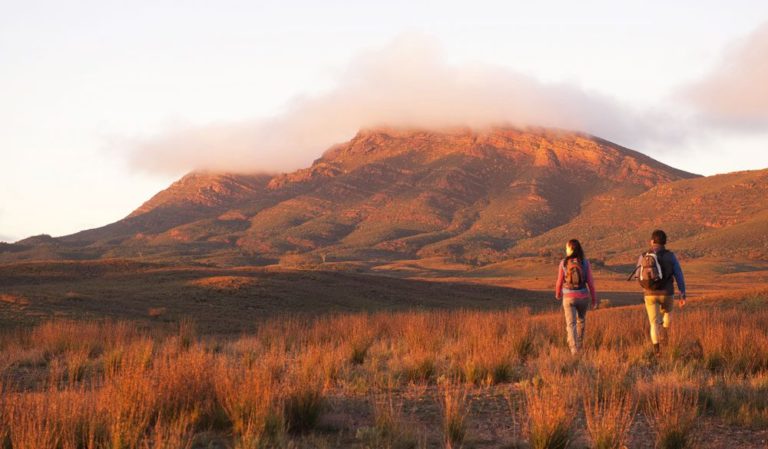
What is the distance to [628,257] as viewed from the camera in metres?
108

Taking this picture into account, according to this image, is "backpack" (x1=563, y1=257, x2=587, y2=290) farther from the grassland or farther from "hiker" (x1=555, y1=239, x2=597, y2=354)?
the grassland

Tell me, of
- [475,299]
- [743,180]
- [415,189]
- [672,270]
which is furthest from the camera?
[415,189]

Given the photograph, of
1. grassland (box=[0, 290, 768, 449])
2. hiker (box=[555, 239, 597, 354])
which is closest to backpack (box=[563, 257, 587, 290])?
hiker (box=[555, 239, 597, 354])

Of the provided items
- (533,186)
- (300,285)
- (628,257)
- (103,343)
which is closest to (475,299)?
(300,285)

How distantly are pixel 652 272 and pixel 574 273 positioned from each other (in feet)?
3.99

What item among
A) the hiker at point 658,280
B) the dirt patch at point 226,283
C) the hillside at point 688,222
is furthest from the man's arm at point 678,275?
the hillside at point 688,222

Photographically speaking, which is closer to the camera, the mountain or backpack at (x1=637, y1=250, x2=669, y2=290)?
backpack at (x1=637, y1=250, x2=669, y2=290)

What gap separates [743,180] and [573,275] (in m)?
140

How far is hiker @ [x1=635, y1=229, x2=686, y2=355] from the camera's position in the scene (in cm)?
1168

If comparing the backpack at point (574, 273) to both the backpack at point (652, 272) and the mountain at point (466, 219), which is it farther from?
the mountain at point (466, 219)

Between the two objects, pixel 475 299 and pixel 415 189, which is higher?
pixel 415 189

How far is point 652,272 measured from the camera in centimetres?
1164

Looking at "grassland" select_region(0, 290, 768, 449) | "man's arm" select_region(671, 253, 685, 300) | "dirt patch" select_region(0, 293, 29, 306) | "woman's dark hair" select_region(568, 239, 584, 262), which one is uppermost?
"woman's dark hair" select_region(568, 239, 584, 262)

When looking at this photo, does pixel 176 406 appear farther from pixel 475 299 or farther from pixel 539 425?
pixel 475 299
